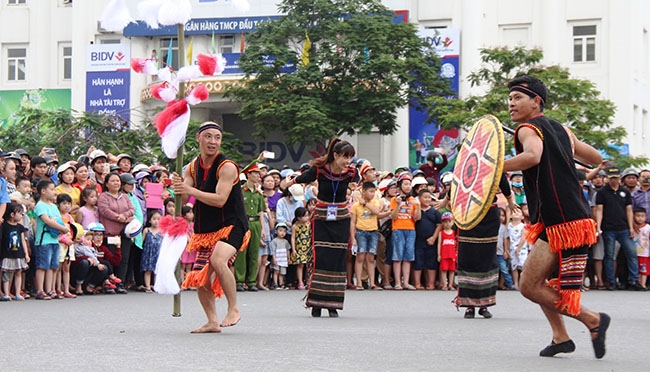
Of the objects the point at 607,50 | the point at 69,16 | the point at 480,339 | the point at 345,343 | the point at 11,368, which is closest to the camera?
the point at 11,368

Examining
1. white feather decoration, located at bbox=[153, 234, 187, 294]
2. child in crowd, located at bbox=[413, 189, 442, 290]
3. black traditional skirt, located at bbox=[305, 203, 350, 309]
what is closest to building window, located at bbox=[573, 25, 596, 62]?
child in crowd, located at bbox=[413, 189, 442, 290]

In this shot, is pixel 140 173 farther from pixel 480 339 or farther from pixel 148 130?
pixel 148 130

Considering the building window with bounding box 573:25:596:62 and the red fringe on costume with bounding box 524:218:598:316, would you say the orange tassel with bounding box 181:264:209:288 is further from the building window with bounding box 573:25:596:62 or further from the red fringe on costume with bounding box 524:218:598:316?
the building window with bounding box 573:25:596:62

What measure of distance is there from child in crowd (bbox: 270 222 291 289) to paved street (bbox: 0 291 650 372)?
4.07 meters

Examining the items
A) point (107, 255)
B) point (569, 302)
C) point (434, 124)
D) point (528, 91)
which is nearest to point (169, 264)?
point (528, 91)

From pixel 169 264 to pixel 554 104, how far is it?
95.3 feet

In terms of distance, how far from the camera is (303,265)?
67.6 ft

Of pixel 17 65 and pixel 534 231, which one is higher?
pixel 17 65

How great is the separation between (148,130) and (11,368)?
25.6m

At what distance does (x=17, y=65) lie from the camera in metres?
56.0

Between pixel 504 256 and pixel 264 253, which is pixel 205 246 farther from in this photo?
pixel 504 256

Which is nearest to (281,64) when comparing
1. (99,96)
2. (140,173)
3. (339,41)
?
(339,41)

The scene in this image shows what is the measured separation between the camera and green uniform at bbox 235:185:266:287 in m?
19.4

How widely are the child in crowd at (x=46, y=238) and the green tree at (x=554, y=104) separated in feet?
72.9
